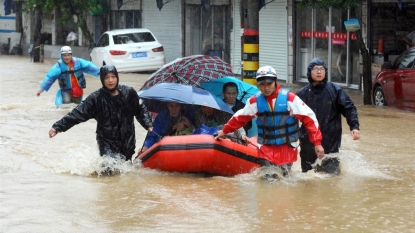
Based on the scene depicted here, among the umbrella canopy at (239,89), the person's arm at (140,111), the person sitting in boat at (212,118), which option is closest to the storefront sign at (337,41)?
the umbrella canopy at (239,89)

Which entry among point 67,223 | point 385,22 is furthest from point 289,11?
point 67,223

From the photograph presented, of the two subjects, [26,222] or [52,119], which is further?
[52,119]

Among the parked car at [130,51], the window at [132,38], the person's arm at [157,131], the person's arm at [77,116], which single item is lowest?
the person's arm at [157,131]

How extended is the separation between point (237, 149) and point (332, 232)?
7.70 feet

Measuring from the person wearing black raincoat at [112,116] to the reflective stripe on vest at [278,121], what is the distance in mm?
1618

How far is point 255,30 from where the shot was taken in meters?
15.6

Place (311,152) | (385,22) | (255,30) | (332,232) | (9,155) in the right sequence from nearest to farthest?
(332,232)
(311,152)
(9,155)
(255,30)
(385,22)

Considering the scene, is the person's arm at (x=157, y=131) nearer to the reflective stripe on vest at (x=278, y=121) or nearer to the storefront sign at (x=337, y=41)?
the reflective stripe on vest at (x=278, y=121)

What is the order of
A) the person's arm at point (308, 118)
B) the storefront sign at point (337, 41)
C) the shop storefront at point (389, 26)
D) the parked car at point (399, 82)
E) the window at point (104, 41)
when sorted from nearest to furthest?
the person's arm at point (308, 118) → the parked car at point (399, 82) → the shop storefront at point (389, 26) → the storefront sign at point (337, 41) → the window at point (104, 41)

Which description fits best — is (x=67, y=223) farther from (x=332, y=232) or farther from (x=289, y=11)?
(x=289, y=11)

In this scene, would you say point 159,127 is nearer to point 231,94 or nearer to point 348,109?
point 231,94

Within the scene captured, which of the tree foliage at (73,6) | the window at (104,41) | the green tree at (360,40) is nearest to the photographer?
the green tree at (360,40)

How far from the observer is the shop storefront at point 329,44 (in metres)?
20.7

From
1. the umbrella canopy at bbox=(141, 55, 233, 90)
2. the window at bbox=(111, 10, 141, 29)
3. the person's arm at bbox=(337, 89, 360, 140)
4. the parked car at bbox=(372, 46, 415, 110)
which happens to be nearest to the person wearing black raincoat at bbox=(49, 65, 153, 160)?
the umbrella canopy at bbox=(141, 55, 233, 90)
